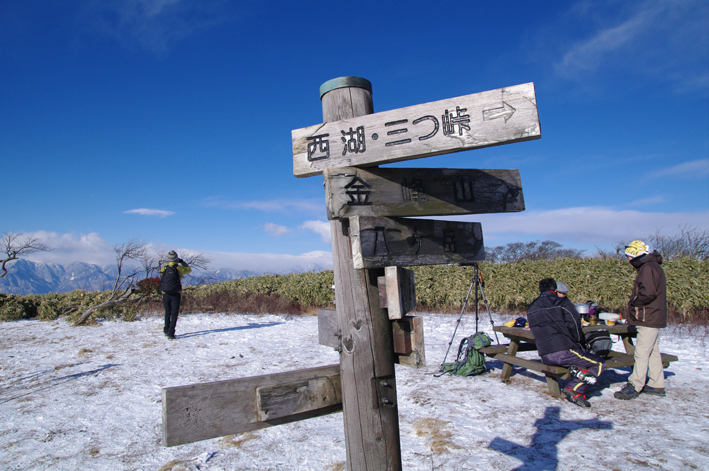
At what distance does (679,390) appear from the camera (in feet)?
16.3

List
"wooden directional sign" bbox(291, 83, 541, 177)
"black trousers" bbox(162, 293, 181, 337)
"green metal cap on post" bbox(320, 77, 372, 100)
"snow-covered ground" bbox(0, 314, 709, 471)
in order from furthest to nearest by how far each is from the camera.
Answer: "black trousers" bbox(162, 293, 181, 337) → "snow-covered ground" bbox(0, 314, 709, 471) → "green metal cap on post" bbox(320, 77, 372, 100) → "wooden directional sign" bbox(291, 83, 541, 177)

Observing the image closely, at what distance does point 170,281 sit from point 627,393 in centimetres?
836

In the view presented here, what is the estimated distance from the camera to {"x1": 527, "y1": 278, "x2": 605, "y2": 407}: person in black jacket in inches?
178

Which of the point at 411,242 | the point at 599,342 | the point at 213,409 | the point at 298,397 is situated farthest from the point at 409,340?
the point at 599,342

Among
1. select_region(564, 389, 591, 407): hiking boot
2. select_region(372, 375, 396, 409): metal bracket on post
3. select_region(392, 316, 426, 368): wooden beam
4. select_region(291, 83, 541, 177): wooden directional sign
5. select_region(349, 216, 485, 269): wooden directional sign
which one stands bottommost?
select_region(564, 389, 591, 407): hiking boot

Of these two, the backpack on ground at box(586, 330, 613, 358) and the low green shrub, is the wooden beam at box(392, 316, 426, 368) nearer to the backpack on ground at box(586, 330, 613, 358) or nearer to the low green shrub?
the backpack on ground at box(586, 330, 613, 358)

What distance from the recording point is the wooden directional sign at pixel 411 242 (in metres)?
1.79

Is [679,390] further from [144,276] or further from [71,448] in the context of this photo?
[144,276]

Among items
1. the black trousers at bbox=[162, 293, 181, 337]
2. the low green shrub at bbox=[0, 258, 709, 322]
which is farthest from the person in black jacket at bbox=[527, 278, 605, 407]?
the black trousers at bbox=[162, 293, 181, 337]

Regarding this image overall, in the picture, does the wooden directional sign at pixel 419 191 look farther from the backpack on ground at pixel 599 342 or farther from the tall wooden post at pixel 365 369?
the backpack on ground at pixel 599 342

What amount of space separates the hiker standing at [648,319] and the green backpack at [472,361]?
166 centimetres

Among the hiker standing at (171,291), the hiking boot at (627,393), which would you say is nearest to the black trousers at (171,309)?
the hiker standing at (171,291)

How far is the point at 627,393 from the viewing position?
187 inches

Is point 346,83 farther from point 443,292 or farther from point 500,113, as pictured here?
point 443,292
